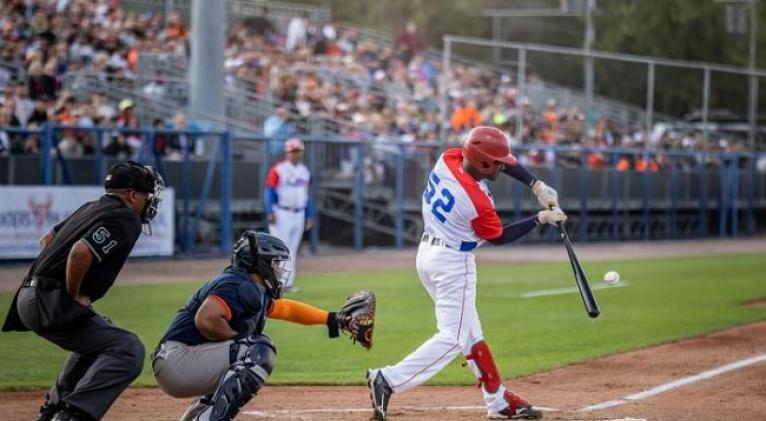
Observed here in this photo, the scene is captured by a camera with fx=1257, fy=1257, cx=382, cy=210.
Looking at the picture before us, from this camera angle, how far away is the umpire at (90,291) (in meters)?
6.99

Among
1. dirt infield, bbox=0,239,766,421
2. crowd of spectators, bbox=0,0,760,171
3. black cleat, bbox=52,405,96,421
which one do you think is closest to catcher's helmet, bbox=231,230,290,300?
black cleat, bbox=52,405,96,421

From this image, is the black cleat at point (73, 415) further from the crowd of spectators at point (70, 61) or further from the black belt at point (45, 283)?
the crowd of spectators at point (70, 61)

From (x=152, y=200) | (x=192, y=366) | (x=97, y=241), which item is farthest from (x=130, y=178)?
(x=192, y=366)

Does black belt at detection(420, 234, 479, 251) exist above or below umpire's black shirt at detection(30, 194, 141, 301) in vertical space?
below

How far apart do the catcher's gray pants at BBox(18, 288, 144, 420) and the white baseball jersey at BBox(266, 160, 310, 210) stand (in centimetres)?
1007

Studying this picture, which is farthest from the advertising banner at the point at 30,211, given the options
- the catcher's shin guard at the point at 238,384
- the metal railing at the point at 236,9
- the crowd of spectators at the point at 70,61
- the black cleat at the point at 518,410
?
the catcher's shin guard at the point at 238,384

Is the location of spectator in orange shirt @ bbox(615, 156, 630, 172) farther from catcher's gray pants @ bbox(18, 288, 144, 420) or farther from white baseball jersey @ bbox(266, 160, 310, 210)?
catcher's gray pants @ bbox(18, 288, 144, 420)

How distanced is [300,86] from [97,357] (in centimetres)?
2069

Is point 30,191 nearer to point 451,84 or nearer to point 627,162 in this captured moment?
point 451,84

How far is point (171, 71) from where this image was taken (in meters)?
27.1

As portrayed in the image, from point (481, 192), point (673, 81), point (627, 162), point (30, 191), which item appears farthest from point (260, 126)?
point (481, 192)

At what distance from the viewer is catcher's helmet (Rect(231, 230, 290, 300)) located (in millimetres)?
7109

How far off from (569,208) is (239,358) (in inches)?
938

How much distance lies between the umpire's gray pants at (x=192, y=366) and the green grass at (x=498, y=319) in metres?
3.44
